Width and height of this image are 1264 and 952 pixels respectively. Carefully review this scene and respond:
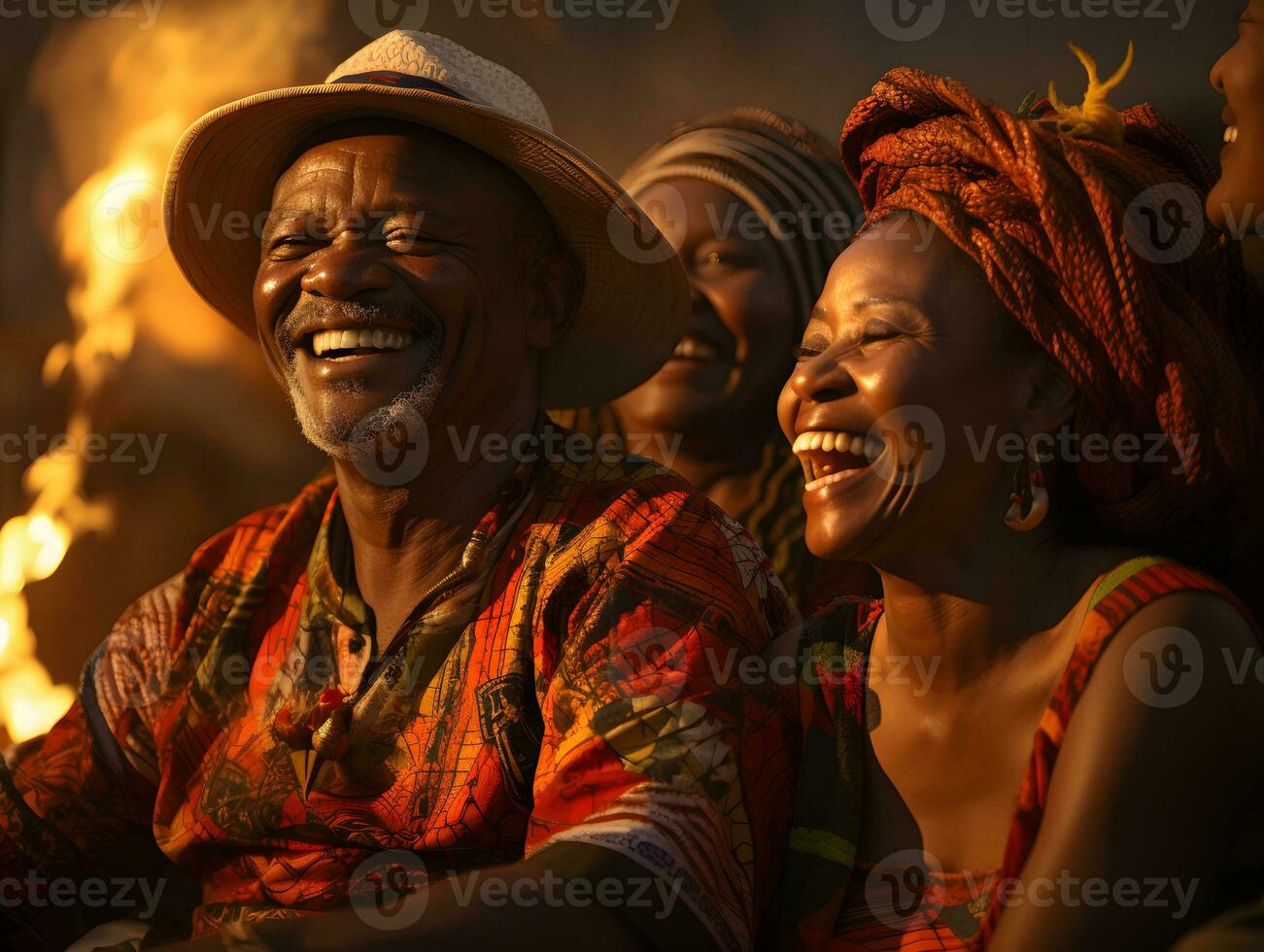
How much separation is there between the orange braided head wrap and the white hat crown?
754 millimetres

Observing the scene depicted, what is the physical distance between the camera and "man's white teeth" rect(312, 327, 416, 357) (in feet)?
7.79

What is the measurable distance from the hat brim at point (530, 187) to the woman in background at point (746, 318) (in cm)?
27

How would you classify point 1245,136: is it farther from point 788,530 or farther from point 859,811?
point 788,530

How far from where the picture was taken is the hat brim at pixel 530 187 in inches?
94.2

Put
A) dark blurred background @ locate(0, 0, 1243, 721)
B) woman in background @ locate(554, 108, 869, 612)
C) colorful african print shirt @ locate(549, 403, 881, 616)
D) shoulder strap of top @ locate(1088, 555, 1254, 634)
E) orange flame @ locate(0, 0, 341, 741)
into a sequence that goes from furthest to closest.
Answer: orange flame @ locate(0, 0, 341, 741)
dark blurred background @ locate(0, 0, 1243, 721)
woman in background @ locate(554, 108, 869, 612)
colorful african print shirt @ locate(549, 403, 881, 616)
shoulder strap of top @ locate(1088, 555, 1254, 634)

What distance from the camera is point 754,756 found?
2.06 m

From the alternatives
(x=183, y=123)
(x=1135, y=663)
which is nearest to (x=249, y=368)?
(x=183, y=123)

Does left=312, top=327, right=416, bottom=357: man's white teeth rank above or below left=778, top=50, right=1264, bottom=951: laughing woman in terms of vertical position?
above

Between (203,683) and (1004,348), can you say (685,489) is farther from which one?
(203,683)

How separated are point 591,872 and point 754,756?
0.34m

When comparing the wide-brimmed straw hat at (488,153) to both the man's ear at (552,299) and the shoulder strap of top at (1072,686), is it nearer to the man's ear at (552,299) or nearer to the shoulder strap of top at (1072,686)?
the man's ear at (552,299)

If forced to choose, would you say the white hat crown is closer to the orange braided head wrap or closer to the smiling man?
the smiling man

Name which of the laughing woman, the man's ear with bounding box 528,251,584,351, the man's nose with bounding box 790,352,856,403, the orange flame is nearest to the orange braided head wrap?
the laughing woman

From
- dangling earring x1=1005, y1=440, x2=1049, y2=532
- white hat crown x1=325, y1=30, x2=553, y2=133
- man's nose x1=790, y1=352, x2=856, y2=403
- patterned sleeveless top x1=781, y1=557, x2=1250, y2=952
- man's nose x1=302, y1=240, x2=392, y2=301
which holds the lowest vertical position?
patterned sleeveless top x1=781, y1=557, x2=1250, y2=952
